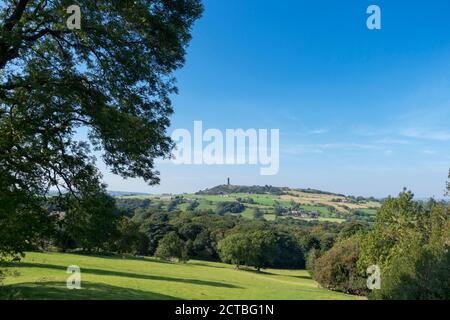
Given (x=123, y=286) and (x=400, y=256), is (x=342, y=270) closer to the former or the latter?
(x=400, y=256)

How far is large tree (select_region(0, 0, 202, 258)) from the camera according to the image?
12.5 metres

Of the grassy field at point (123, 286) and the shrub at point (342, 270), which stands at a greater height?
the grassy field at point (123, 286)

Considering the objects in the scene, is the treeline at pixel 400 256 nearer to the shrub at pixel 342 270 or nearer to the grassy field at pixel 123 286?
the shrub at pixel 342 270

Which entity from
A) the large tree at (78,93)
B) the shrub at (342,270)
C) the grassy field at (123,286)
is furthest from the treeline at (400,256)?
the large tree at (78,93)

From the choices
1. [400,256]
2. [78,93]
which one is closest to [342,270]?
[400,256]

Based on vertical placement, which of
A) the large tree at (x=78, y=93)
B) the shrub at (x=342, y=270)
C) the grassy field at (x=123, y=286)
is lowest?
the shrub at (x=342, y=270)

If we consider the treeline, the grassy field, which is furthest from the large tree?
the treeline

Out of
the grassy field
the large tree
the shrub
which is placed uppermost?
the large tree

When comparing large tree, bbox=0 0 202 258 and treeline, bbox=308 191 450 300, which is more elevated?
large tree, bbox=0 0 202 258

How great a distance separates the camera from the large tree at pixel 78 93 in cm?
1252

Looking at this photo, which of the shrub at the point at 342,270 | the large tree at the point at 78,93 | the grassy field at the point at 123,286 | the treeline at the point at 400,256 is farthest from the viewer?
the shrub at the point at 342,270

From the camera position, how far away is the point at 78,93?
13320 millimetres

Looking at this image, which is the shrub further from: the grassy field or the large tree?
the large tree

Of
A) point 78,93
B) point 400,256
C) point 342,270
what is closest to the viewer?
point 78,93
